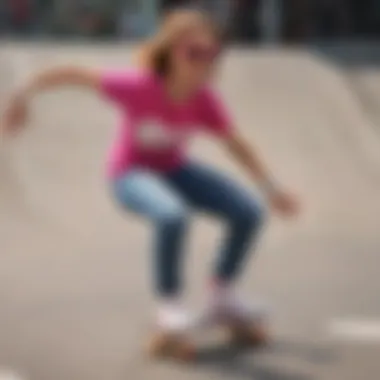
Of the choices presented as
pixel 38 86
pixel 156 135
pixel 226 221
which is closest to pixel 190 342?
pixel 226 221

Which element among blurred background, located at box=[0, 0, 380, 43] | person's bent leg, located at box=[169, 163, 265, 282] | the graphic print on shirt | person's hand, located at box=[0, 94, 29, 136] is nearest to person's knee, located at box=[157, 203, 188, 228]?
person's bent leg, located at box=[169, 163, 265, 282]

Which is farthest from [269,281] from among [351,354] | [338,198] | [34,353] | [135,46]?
[135,46]

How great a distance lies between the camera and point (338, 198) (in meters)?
6.09

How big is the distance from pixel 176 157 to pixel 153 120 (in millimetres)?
169

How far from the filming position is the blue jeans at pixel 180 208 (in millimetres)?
3553

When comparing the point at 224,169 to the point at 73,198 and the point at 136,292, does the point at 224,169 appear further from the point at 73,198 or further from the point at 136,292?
the point at 136,292

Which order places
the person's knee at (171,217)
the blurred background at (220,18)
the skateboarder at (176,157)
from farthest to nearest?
the blurred background at (220,18) < the skateboarder at (176,157) < the person's knee at (171,217)

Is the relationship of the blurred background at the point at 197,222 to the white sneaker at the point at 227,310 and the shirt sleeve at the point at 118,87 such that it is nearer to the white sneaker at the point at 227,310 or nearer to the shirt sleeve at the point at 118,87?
Result: the white sneaker at the point at 227,310

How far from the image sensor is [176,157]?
381cm

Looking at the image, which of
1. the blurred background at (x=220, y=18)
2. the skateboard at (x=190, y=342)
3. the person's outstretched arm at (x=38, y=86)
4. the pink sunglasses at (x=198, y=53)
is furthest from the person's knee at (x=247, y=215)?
the blurred background at (x=220, y=18)

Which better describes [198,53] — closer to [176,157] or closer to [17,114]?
[176,157]

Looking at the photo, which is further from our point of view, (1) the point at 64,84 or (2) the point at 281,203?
(2) the point at 281,203

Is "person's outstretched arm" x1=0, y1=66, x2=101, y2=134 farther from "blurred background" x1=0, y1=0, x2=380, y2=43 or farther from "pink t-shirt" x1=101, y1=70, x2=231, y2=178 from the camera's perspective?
"blurred background" x1=0, y1=0, x2=380, y2=43

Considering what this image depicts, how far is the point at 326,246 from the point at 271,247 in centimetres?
26
